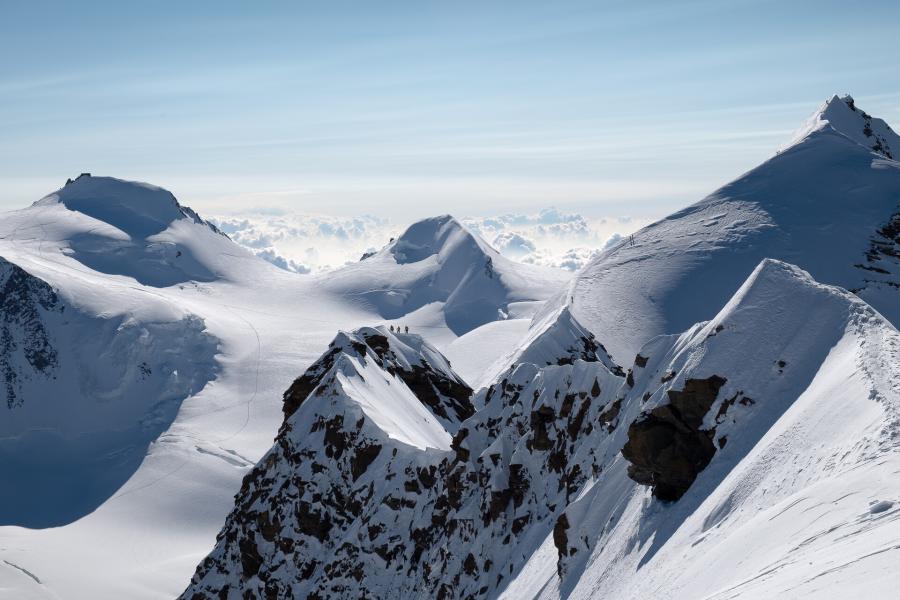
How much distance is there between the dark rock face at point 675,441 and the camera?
132 ft

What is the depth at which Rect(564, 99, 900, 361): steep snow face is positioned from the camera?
10738 cm

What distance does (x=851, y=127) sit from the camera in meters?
148

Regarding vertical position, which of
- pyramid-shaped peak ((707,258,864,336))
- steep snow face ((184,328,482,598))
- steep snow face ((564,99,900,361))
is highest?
pyramid-shaped peak ((707,258,864,336))

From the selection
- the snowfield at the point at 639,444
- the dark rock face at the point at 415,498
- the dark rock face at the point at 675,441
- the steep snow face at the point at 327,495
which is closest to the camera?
the snowfield at the point at 639,444

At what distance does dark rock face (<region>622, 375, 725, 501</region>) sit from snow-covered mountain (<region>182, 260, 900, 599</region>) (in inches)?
3.4

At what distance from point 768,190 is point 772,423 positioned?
326 ft

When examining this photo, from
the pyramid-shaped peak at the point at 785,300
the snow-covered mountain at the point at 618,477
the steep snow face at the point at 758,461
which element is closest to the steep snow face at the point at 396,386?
the snow-covered mountain at the point at 618,477

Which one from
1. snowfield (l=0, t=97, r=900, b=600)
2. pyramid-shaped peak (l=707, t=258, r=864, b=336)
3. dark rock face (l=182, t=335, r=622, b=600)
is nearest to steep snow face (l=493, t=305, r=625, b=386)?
snowfield (l=0, t=97, r=900, b=600)

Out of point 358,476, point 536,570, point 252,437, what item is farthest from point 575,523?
point 252,437

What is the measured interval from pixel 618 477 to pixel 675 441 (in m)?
7.29

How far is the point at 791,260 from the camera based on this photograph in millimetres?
111000

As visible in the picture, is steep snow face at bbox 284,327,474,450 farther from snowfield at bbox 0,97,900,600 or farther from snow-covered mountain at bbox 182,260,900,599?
snow-covered mountain at bbox 182,260,900,599

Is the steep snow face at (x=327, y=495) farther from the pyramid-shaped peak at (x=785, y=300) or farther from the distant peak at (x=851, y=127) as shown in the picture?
the distant peak at (x=851, y=127)

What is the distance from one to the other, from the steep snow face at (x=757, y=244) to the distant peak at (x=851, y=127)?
9.88 feet
